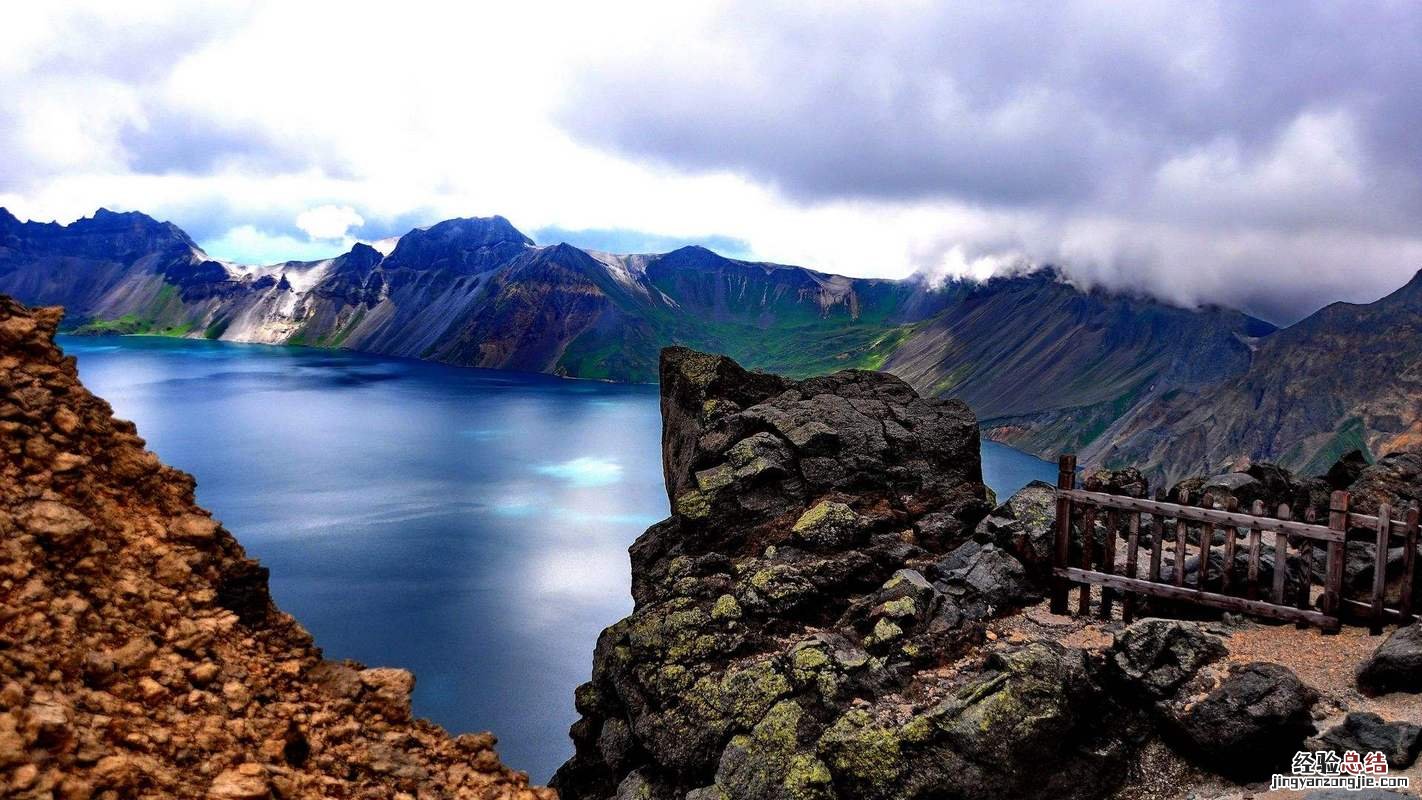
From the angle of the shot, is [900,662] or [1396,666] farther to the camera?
[900,662]

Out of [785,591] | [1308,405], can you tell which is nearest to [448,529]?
[785,591]

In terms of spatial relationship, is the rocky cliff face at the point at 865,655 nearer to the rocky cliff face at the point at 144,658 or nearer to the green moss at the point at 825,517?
the green moss at the point at 825,517

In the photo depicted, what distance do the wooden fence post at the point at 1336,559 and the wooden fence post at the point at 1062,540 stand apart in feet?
14.3

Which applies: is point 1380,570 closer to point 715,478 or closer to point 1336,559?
point 1336,559

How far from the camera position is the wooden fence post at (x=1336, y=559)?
47.9 feet

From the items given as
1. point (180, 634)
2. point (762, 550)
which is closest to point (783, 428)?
point (762, 550)

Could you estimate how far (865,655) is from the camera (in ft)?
49.0

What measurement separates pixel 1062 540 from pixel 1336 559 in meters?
4.59

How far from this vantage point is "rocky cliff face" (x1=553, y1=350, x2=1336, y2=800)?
12672mm

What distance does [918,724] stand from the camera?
43.0 ft

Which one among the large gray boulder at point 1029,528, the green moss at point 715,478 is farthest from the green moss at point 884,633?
the green moss at point 715,478

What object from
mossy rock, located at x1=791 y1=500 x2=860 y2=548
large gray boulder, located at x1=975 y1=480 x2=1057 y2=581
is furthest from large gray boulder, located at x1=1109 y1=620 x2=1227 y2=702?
mossy rock, located at x1=791 y1=500 x2=860 y2=548

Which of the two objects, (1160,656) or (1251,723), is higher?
(1160,656)

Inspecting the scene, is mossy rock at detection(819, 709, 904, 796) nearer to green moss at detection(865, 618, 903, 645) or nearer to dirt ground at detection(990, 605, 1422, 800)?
green moss at detection(865, 618, 903, 645)
